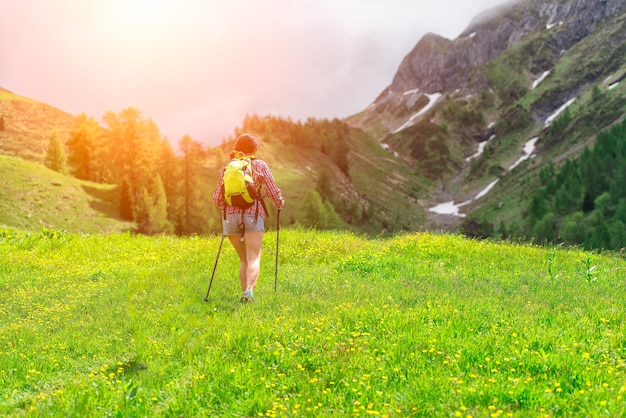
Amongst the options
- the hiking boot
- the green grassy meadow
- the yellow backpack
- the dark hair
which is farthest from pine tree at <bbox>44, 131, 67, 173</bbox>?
the hiking boot

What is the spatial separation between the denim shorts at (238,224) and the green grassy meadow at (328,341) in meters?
1.64

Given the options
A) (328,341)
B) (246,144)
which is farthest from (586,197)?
(328,341)

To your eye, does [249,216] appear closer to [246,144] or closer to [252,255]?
[252,255]

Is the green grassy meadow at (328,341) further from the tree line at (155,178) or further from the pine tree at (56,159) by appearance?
the pine tree at (56,159)

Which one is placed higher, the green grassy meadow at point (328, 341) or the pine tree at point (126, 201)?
the pine tree at point (126, 201)

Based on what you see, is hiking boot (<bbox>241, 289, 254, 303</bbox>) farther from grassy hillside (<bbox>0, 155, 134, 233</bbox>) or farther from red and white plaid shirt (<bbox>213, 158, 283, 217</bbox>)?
grassy hillside (<bbox>0, 155, 134, 233</bbox>)

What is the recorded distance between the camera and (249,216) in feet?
35.8

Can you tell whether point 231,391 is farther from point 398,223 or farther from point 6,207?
point 398,223

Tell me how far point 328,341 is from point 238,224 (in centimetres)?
418

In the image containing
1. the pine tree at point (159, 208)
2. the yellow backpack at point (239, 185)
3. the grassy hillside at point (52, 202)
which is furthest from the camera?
the pine tree at point (159, 208)

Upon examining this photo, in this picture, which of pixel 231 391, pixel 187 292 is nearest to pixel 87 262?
pixel 187 292

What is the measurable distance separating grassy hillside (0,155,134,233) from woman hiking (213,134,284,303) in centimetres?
7233

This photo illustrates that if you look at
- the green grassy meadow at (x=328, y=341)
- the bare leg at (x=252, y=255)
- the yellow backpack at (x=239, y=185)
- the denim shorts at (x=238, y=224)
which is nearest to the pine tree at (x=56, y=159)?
the green grassy meadow at (x=328, y=341)

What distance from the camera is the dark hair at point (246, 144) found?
444 inches
